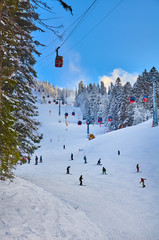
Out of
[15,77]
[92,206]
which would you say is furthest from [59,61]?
[92,206]

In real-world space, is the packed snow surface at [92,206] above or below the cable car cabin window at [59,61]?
below

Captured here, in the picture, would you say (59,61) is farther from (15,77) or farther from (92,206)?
(92,206)

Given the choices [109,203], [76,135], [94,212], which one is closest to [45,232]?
[94,212]

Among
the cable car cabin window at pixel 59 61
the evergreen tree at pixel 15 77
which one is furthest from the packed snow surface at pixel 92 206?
the cable car cabin window at pixel 59 61

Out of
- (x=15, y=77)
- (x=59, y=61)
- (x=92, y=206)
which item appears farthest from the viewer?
(x=15, y=77)

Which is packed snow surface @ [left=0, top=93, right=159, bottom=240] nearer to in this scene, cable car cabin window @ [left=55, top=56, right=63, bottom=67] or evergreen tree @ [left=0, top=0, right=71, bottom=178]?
evergreen tree @ [left=0, top=0, right=71, bottom=178]

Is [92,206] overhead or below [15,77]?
below

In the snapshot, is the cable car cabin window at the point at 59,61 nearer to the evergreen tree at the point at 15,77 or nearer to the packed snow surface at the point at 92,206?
the evergreen tree at the point at 15,77

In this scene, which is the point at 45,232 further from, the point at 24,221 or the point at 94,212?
the point at 94,212

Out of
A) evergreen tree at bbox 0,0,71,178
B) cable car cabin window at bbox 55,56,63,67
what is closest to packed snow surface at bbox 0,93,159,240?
evergreen tree at bbox 0,0,71,178

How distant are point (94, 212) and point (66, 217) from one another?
264cm

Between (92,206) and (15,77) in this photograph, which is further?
(15,77)

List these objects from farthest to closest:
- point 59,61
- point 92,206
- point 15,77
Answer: point 15,77, point 92,206, point 59,61

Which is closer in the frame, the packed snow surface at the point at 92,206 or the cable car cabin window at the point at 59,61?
the packed snow surface at the point at 92,206
